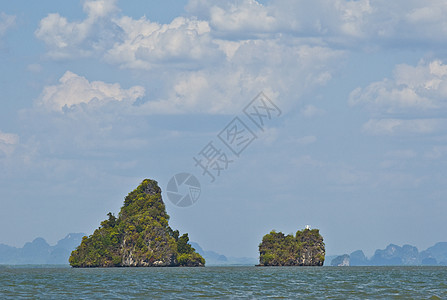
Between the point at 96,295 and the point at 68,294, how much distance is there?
4110mm

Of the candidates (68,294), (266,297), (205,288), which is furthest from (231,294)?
(68,294)

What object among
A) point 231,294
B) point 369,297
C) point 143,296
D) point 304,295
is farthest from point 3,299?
point 369,297

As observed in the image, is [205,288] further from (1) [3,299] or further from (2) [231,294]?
(1) [3,299]

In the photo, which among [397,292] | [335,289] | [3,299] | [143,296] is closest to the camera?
[3,299]

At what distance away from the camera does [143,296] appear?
252 feet

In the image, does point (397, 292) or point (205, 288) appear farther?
point (205, 288)

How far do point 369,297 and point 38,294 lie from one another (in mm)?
37260

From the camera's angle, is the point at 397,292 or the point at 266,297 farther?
the point at 397,292

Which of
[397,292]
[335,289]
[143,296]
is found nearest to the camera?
[143,296]

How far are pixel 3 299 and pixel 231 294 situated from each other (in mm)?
24967

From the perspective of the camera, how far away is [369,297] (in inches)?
2972

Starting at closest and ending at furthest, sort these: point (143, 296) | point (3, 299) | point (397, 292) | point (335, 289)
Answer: point (3, 299) → point (143, 296) → point (397, 292) → point (335, 289)

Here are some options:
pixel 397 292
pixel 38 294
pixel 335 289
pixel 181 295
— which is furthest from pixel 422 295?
pixel 38 294

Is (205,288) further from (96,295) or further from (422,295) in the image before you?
(422,295)
